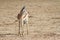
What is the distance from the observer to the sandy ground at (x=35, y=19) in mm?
3088

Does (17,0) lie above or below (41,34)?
above

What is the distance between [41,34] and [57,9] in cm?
116

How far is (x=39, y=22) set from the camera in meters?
3.51

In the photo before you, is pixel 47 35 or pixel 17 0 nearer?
pixel 47 35

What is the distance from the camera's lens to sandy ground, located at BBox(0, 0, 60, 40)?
10.1ft

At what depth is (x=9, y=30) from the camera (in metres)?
3.21

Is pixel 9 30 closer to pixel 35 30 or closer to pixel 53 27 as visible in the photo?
pixel 35 30

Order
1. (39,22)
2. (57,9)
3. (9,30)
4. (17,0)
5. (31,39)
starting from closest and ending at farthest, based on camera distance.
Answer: (31,39) < (9,30) < (39,22) < (57,9) < (17,0)

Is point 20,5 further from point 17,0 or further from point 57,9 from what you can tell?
point 57,9

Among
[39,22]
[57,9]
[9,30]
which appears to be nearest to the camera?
[9,30]

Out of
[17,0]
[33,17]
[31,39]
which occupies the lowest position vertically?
[31,39]

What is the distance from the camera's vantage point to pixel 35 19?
3.61 metres

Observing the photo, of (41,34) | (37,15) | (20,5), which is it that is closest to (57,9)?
(37,15)

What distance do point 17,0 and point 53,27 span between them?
154 cm
